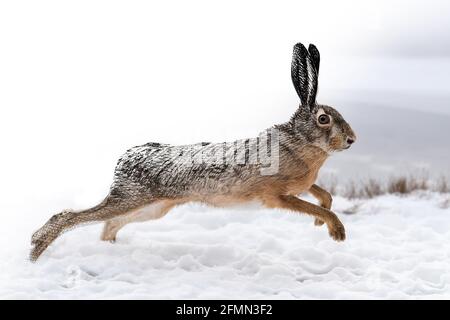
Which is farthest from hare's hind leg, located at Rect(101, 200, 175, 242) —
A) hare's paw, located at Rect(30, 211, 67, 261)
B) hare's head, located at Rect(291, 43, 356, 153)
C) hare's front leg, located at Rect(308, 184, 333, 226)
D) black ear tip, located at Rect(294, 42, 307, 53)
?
black ear tip, located at Rect(294, 42, 307, 53)

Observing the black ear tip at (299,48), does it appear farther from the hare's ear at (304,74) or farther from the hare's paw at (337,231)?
the hare's paw at (337,231)

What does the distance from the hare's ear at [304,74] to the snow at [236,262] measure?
1.19 metres

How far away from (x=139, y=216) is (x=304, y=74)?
225 cm

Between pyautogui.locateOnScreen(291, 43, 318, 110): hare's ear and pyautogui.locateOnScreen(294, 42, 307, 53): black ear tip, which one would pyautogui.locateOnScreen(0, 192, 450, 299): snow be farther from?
pyautogui.locateOnScreen(294, 42, 307, 53): black ear tip

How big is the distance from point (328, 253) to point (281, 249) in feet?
1.88

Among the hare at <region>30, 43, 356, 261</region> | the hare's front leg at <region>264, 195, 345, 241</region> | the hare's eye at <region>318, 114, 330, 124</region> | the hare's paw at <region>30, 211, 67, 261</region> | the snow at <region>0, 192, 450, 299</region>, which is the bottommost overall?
the snow at <region>0, 192, 450, 299</region>

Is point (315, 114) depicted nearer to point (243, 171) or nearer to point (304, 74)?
point (304, 74)

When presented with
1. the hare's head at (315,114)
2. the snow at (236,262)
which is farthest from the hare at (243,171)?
the snow at (236,262)

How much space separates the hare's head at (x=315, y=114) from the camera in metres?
6.44

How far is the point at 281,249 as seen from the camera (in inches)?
307

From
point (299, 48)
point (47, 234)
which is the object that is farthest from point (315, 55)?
point (47, 234)

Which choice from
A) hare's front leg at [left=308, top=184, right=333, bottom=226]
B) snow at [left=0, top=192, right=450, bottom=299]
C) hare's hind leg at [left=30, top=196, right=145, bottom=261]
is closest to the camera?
snow at [left=0, top=192, right=450, bottom=299]

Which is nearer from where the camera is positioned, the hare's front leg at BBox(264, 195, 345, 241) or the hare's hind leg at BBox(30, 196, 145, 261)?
the hare's front leg at BBox(264, 195, 345, 241)

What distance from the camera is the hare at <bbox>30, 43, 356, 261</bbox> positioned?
6457 millimetres
